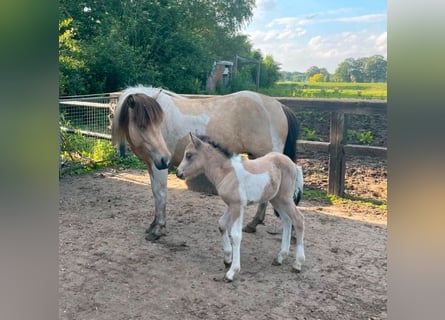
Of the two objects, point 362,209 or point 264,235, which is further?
point 362,209

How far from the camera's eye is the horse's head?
2965mm

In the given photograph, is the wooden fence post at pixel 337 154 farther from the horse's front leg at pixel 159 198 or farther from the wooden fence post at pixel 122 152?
the wooden fence post at pixel 122 152

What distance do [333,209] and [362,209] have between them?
29cm

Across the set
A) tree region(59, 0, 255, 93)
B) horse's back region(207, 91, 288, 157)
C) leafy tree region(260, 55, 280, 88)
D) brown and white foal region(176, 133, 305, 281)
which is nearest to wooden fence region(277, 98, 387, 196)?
→ horse's back region(207, 91, 288, 157)

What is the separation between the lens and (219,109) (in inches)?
138

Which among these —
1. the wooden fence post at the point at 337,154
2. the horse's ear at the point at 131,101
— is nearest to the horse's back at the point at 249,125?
the horse's ear at the point at 131,101

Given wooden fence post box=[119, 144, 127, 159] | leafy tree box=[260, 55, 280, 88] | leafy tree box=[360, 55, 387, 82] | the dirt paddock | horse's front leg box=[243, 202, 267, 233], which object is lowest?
the dirt paddock

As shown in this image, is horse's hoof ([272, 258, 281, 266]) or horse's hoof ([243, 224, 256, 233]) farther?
horse's hoof ([243, 224, 256, 233])

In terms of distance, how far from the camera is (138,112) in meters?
2.97

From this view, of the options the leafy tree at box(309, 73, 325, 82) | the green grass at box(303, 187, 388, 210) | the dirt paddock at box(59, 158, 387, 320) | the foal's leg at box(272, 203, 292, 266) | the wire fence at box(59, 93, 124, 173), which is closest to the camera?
the dirt paddock at box(59, 158, 387, 320)

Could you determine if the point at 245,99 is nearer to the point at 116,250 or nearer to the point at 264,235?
the point at 264,235

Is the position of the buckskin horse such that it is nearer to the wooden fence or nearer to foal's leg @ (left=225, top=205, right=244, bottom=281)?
foal's leg @ (left=225, top=205, right=244, bottom=281)

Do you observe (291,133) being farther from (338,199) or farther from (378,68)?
(378,68)
